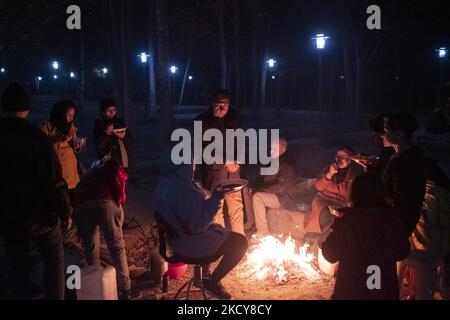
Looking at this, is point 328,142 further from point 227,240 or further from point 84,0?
point 227,240

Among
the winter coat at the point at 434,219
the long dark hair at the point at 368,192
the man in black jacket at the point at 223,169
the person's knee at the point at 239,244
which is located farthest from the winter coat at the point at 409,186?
the man in black jacket at the point at 223,169

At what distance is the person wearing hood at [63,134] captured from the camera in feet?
19.2

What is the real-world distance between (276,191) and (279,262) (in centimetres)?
157

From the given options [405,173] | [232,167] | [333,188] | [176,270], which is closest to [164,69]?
[232,167]

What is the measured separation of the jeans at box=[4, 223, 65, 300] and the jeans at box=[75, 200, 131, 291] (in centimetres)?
62

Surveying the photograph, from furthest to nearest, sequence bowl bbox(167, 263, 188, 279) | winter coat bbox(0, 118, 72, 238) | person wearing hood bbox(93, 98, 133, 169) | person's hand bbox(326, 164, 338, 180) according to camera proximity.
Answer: person wearing hood bbox(93, 98, 133, 169) → person's hand bbox(326, 164, 338, 180) → bowl bbox(167, 263, 188, 279) → winter coat bbox(0, 118, 72, 238)

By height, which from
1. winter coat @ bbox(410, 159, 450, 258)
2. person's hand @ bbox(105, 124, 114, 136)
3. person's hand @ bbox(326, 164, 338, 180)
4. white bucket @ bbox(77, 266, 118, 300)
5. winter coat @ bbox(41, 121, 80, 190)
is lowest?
white bucket @ bbox(77, 266, 118, 300)

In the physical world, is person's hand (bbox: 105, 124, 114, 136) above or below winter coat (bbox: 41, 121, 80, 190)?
above

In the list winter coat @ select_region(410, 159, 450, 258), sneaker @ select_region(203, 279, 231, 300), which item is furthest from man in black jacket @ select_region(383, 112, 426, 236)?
sneaker @ select_region(203, 279, 231, 300)

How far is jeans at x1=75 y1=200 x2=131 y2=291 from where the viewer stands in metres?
4.74

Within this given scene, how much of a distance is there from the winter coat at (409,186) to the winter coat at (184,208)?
171 centimetres

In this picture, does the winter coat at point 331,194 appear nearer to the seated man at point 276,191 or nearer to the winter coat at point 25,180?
the seated man at point 276,191

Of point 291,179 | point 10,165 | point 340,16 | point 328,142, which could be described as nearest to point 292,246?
point 291,179

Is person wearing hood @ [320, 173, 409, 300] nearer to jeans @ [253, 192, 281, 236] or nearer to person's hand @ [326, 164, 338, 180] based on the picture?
person's hand @ [326, 164, 338, 180]
